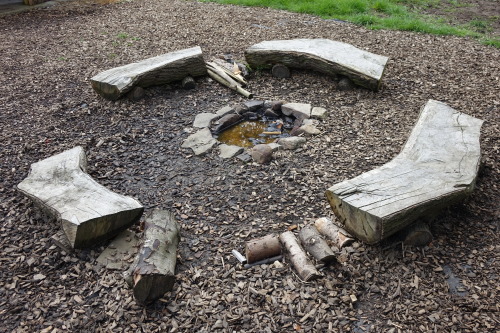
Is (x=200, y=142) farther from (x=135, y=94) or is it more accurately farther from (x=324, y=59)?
(x=324, y=59)

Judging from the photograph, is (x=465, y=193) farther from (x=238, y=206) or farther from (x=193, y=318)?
(x=193, y=318)

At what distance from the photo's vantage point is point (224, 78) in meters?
5.89

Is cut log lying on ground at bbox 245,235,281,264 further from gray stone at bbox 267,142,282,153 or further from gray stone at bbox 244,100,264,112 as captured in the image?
gray stone at bbox 244,100,264,112

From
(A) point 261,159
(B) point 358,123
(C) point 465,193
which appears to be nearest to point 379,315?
(C) point 465,193

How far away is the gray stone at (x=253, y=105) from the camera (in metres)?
5.31

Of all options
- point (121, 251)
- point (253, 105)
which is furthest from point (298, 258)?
point (253, 105)

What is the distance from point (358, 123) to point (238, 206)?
209cm

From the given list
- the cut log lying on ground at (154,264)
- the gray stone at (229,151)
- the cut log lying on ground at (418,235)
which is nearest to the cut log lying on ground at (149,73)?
the gray stone at (229,151)

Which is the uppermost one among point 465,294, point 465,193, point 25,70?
point 465,193

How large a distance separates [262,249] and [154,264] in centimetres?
85

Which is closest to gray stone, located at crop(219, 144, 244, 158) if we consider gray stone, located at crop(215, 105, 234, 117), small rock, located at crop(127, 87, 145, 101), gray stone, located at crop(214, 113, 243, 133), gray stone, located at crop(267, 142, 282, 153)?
gray stone, located at crop(267, 142, 282, 153)

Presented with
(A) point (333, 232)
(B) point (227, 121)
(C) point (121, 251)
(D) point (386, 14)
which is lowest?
(C) point (121, 251)

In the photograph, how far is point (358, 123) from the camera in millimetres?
4906

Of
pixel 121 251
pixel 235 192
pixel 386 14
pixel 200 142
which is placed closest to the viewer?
pixel 121 251
